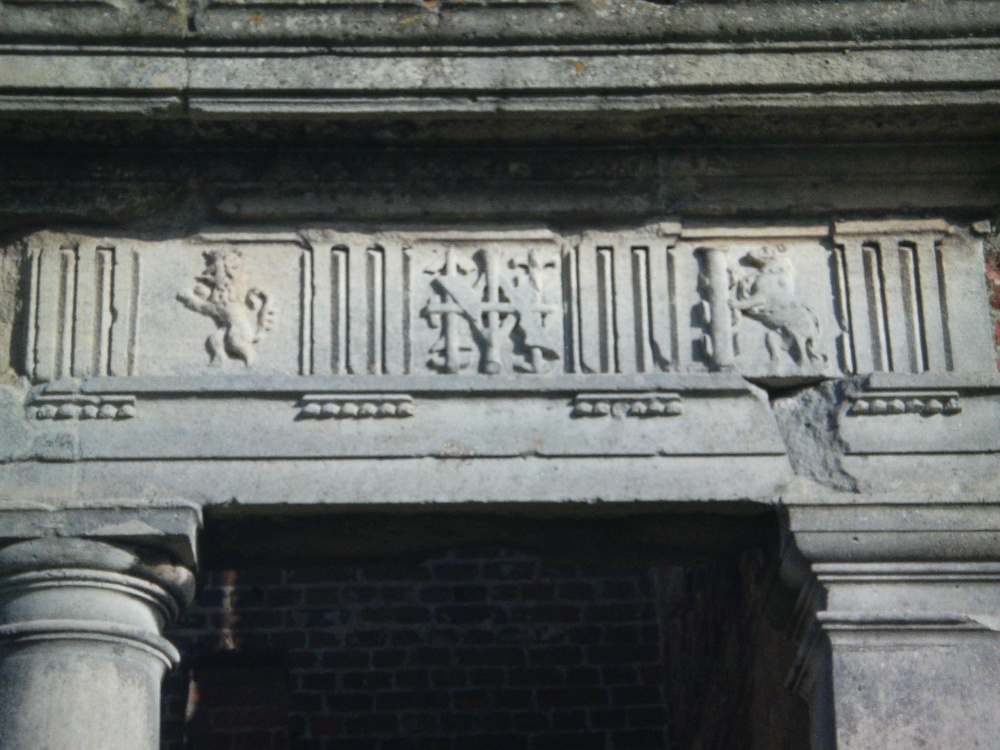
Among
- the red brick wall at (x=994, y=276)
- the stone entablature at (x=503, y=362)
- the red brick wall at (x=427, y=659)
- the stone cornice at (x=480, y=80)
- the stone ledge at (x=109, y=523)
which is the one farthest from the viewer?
the red brick wall at (x=427, y=659)

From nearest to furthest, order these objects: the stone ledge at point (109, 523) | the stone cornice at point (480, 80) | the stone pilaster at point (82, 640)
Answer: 1. the stone pilaster at point (82, 640)
2. the stone ledge at point (109, 523)
3. the stone cornice at point (480, 80)

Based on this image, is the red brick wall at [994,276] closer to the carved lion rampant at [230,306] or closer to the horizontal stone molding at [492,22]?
the horizontal stone molding at [492,22]

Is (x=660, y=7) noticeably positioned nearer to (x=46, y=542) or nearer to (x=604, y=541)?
(x=604, y=541)

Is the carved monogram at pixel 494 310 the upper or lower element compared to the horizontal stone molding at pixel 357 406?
upper

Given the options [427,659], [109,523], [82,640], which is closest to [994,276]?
[109,523]

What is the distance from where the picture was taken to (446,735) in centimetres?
888

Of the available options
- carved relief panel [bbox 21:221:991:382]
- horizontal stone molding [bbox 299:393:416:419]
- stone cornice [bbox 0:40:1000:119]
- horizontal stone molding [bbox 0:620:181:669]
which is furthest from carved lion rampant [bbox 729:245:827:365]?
horizontal stone molding [bbox 0:620:181:669]

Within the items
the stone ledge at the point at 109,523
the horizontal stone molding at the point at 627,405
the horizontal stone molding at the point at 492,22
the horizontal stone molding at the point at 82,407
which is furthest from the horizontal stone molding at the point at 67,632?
the horizontal stone molding at the point at 492,22

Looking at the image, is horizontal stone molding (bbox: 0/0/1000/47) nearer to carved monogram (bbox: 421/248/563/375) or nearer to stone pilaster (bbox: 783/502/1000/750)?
carved monogram (bbox: 421/248/563/375)

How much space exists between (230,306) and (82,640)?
990mm

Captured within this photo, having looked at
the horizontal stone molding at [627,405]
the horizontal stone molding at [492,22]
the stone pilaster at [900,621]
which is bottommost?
the stone pilaster at [900,621]

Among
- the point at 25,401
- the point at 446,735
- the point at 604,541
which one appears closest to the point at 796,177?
the point at 604,541

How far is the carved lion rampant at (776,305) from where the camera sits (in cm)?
545

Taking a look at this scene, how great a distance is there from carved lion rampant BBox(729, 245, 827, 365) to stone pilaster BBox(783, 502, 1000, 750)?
479 mm
